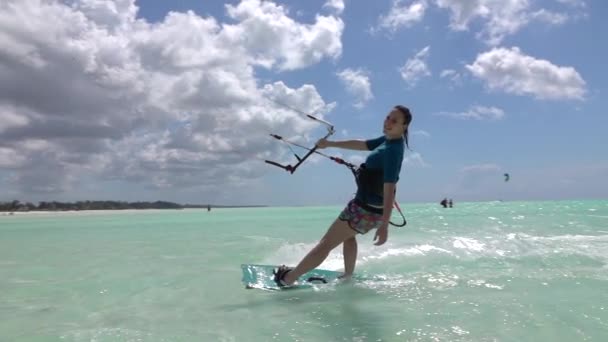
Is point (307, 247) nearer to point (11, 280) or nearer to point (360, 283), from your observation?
point (360, 283)

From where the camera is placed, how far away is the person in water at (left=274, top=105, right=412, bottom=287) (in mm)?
4781

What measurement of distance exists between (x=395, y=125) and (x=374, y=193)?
0.80 metres

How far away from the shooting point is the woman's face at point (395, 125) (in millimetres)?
4980

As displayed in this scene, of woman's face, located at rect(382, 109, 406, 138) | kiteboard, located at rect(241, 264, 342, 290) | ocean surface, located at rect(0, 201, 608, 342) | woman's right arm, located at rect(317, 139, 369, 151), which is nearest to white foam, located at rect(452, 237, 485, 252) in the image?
ocean surface, located at rect(0, 201, 608, 342)

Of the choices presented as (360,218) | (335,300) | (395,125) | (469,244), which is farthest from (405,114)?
(469,244)

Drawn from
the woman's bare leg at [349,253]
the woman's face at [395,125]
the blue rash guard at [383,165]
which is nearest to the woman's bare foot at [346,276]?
the woman's bare leg at [349,253]

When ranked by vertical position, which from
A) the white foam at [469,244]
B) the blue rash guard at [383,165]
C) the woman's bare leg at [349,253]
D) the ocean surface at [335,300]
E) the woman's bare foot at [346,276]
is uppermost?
the blue rash guard at [383,165]

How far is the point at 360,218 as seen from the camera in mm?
5203

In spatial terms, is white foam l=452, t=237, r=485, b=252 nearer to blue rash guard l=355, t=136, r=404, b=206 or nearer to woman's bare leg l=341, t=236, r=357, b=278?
woman's bare leg l=341, t=236, r=357, b=278

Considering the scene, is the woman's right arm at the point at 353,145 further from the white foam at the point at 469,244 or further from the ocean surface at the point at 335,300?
the white foam at the point at 469,244

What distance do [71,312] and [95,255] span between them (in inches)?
215

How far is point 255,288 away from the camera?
5.52 meters

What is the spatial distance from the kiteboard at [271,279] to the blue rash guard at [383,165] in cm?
134

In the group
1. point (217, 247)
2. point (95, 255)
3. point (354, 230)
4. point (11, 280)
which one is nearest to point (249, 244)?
point (217, 247)
